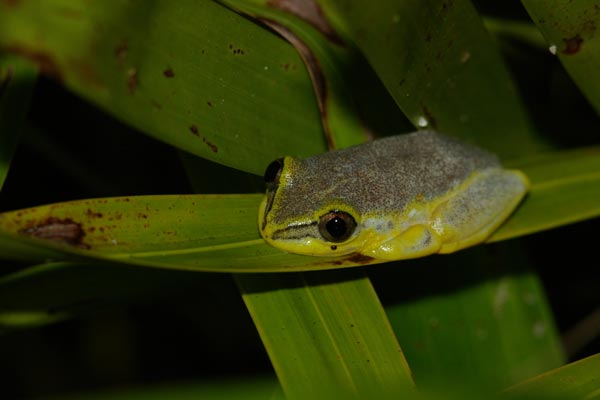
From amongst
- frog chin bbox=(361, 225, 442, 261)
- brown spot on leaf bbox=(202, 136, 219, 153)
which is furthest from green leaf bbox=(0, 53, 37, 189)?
frog chin bbox=(361, 225, 442, 261)

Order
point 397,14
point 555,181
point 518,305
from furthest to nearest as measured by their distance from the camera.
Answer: point 518,305
point 555,181
point 397,14

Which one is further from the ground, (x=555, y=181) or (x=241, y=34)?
(x=241, y=34)

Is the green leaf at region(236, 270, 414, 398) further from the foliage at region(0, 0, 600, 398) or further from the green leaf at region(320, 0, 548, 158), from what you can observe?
the green leaf at region(320, 0, 548, 158)

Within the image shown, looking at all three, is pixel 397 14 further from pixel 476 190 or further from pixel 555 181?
pixel 555 181

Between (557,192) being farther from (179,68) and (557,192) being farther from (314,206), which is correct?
(179,68)

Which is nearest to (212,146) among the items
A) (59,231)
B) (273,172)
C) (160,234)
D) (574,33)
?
(273,172)

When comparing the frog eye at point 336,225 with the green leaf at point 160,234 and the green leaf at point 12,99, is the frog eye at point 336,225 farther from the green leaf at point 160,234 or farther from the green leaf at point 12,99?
the green leaf at point 12,99

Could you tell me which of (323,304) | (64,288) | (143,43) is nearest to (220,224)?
(323,304)
